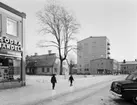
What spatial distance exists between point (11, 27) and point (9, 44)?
206 cm

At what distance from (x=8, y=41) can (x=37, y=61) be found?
40079 millimetres

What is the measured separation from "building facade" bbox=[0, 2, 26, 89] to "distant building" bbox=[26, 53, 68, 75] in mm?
32482

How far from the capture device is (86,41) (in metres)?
95.1

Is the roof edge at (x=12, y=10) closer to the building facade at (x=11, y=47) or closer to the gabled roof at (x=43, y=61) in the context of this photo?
the building facade at (x=11, y=47)

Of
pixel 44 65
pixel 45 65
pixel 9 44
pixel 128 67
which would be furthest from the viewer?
pixel 128 67

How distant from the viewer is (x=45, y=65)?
5197 cm

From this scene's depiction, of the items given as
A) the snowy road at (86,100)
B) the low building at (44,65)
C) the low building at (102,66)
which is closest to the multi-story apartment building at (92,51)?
the low building at (102,66)

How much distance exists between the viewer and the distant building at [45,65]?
5097 cm

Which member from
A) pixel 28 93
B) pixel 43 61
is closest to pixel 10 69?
pixel 28 93

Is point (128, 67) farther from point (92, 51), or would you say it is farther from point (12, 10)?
point (12, 10)

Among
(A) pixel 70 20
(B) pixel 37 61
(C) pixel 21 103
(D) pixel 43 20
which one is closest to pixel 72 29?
(A) pixel 70 20

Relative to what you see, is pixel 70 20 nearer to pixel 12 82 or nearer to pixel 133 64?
pixel 12 82

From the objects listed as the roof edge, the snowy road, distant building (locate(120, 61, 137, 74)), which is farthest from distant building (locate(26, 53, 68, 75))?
distant building (locate(120, 61, 137, 74))

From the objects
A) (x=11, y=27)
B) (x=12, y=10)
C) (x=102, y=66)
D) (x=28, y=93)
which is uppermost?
(x=12, y=10)
